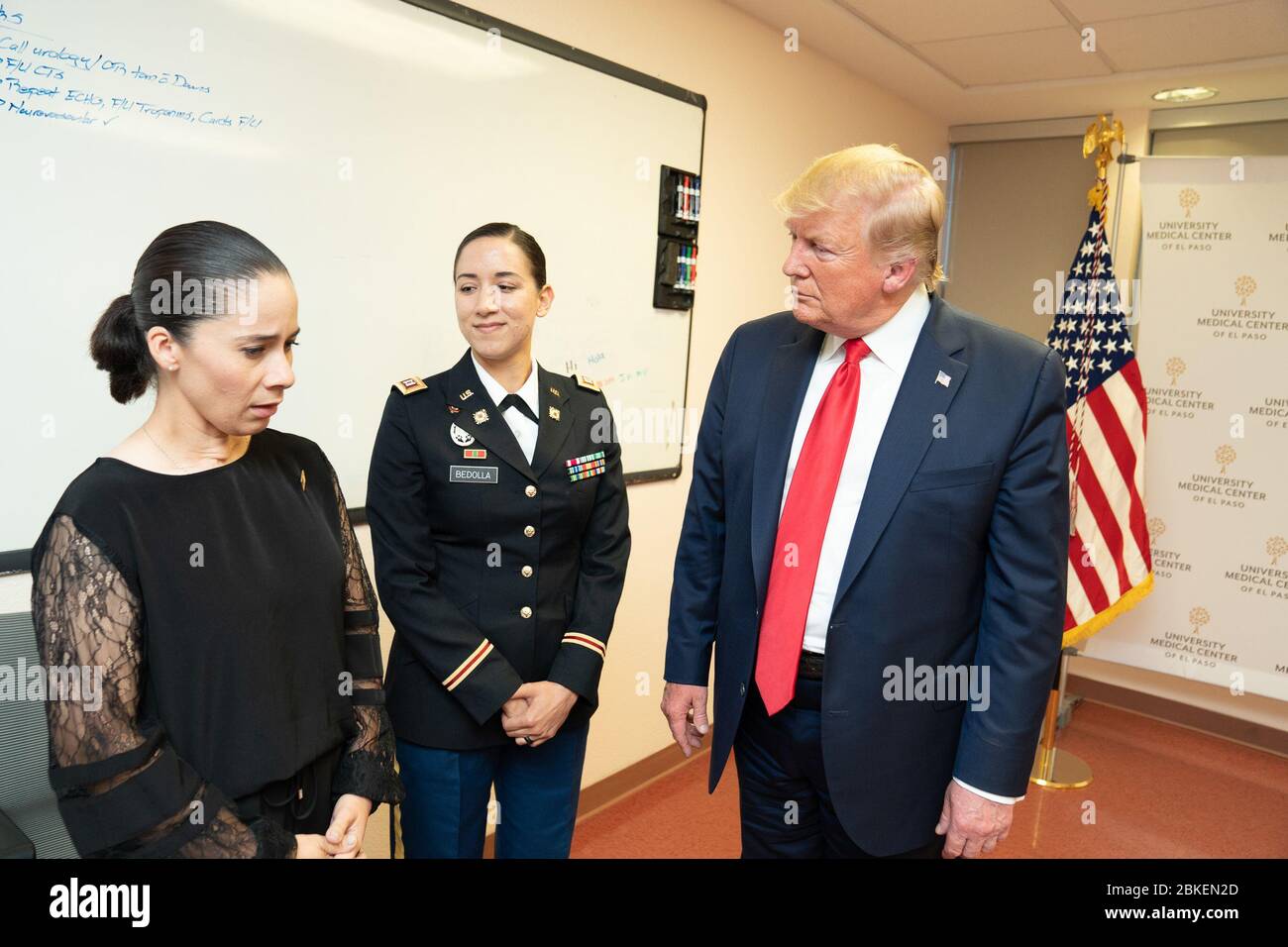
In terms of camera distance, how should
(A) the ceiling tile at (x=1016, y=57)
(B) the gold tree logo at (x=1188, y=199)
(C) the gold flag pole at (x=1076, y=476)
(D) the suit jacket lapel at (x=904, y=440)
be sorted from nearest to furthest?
1. (D) the suit jacket lapel at (x=904, y=440)
2. (A) the ceiling tile at (x=1016, y=57)
3. (C) the gold flag pole at (x=1076, y=476)
4. (B) the gold tree logo at (x=1188, y=199)

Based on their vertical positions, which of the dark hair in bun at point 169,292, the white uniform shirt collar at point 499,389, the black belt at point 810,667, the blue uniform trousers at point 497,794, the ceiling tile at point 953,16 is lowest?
the blue uniform trousers at point 497,794

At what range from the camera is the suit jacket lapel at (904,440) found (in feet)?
4.81

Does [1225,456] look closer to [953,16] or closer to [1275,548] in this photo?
[1275,548]

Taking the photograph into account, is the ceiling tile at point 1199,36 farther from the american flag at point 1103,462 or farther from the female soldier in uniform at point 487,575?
the female soldier in uniform at point 487,575

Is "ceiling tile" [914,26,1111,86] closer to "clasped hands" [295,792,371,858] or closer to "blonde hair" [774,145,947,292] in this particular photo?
"blonde hair" [774,145,947,292]

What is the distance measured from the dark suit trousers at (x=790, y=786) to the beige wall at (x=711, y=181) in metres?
1.48

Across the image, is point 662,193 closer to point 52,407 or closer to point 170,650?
point 52,407

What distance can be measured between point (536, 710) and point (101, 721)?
Answer: 0.83m

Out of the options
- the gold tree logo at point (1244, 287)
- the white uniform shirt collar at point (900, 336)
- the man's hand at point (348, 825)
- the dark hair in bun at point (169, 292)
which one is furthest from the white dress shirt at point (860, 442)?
the gold tree logo at point (1244, 287)

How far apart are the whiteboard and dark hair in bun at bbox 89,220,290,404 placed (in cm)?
63

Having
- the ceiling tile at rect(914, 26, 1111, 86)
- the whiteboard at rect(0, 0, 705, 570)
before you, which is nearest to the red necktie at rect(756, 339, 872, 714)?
the whiteboard at rect(0, 0, 705, 570)

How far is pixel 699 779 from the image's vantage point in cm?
343
